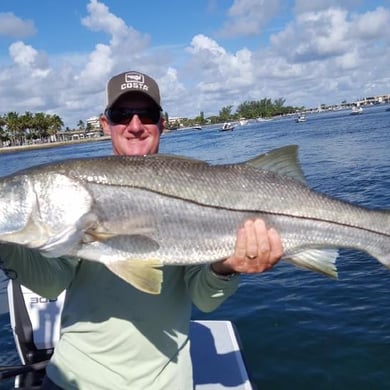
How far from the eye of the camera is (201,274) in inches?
120

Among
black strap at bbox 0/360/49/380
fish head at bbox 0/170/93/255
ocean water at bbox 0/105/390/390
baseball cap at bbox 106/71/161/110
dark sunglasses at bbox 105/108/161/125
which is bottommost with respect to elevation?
ocean water at bbox 0/105/390/390

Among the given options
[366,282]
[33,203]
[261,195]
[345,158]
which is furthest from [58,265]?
[345,158]

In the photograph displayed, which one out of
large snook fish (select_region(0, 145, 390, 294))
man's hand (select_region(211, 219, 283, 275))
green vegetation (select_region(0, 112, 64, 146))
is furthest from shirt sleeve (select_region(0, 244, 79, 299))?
green vegetation (select_region(0, 112, 64, 146))

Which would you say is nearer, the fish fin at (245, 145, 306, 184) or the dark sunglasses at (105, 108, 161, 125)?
the fish fin at (245, 145, 306, 184)

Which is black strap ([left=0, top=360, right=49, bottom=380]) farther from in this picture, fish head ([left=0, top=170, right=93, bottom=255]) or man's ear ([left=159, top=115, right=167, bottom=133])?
man's ear ([left=159, top=115, right=167, bottom=133])

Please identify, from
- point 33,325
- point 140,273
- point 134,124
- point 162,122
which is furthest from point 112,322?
point 33,325

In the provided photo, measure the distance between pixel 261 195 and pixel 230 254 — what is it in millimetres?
442

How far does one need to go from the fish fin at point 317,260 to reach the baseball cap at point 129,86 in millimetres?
1514

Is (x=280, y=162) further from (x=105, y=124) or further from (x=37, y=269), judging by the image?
(x=37, y=269)

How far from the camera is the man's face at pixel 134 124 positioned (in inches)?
137

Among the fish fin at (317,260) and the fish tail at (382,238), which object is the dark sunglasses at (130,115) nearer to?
the fish fin at (317,260)

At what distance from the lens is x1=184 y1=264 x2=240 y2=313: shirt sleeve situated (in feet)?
9.74

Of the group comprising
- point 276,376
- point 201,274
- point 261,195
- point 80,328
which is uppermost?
point 261,195

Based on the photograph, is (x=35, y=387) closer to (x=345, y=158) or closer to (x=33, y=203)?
(x=33, y=203)
